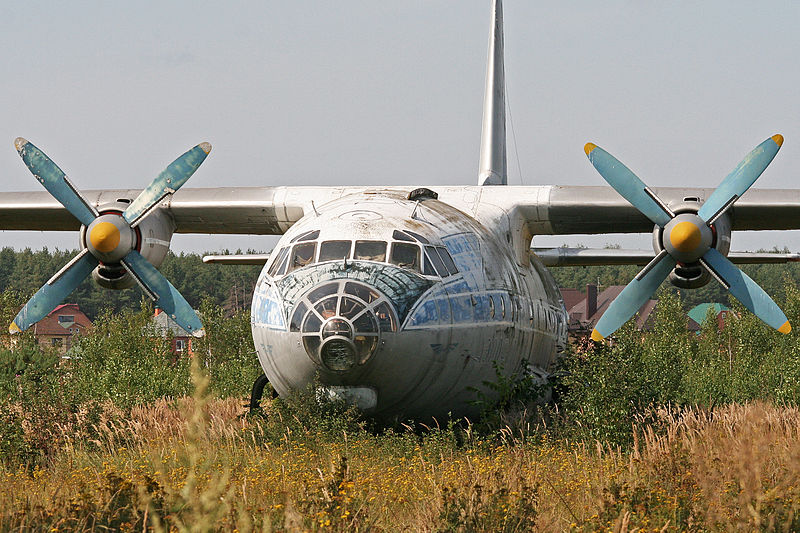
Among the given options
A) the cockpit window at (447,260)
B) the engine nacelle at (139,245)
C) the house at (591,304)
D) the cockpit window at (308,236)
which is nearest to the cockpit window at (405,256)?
the cockpit window at (447,260)

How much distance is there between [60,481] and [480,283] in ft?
17.9

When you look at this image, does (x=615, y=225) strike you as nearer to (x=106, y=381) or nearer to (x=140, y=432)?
(x=140, y=432)

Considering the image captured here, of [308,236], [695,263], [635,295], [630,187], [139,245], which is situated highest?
[630,187]

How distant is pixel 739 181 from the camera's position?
13258 mm

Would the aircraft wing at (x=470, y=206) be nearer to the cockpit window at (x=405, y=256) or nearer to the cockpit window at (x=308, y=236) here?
the cockpit window at (x=308, y=236)

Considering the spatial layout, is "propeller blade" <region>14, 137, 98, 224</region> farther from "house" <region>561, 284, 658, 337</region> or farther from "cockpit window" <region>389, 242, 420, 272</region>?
"house" <region>561, 284, 658, 337</region>

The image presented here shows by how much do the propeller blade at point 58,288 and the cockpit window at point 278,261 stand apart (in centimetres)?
399

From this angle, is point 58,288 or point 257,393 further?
point 58,288

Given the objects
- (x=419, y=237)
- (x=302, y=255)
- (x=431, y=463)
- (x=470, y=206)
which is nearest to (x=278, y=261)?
(x=302, y=255)

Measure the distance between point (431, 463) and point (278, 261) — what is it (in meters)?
3.36

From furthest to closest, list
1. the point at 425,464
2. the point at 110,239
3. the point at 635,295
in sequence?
the point at 110,239 → the point at 635,295 → the point at 425,464

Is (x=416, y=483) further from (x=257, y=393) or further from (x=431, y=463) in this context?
(x=257, y=393)

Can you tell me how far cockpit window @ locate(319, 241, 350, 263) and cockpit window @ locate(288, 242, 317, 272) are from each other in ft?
0.42

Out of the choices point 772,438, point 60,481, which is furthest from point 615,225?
point 60,481
